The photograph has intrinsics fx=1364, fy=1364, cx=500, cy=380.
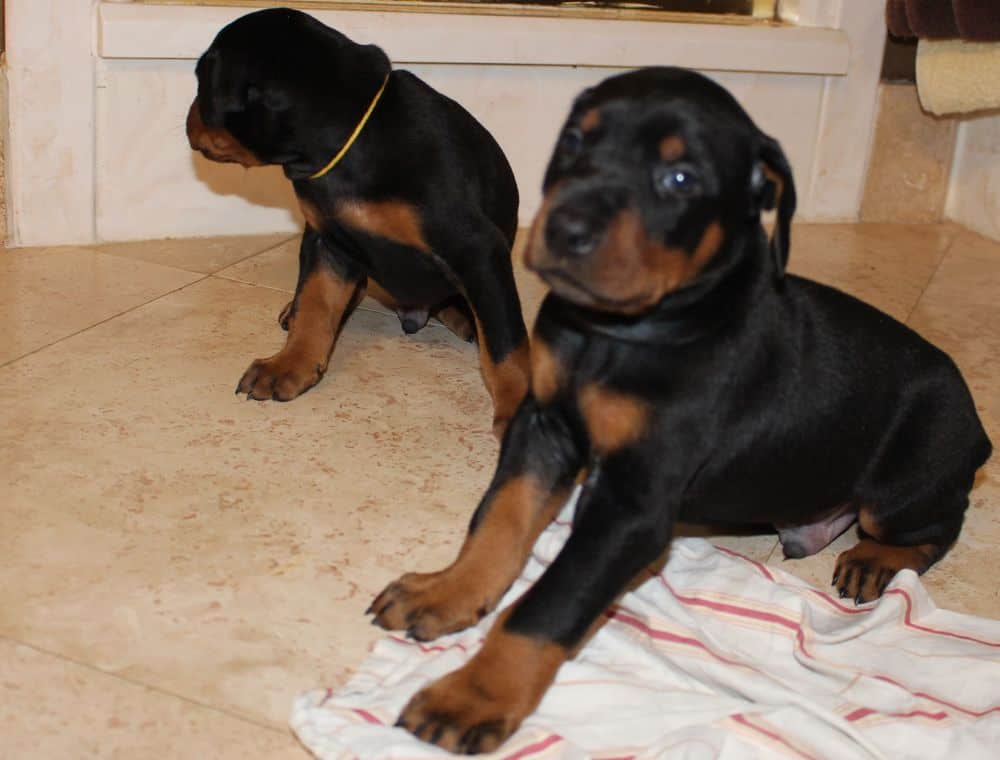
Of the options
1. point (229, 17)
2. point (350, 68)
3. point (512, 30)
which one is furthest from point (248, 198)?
point (350, 68)

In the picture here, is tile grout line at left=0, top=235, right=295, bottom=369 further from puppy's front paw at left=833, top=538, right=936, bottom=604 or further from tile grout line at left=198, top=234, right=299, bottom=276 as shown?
puppy's front paw at left=833, top=538, right=936, bottom=604

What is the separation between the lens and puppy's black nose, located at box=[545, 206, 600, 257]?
2.29 meters

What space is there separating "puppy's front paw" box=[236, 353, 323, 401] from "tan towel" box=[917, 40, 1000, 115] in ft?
9.56

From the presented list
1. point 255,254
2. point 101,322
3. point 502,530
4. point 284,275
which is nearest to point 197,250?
point 255,254

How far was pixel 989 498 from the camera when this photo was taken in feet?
11.9

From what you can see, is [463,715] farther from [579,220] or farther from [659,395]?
[579,220]

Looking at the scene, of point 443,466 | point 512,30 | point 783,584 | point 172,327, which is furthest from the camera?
point 512,30

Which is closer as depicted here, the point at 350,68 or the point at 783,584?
the point at 783,584

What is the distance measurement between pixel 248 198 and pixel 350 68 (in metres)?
1.53

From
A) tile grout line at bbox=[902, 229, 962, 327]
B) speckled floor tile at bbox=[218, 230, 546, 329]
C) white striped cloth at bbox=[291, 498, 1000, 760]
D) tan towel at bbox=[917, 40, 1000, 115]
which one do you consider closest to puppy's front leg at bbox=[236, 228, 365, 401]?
speckled floor tile at bbox=[218, 230, 546, 329]

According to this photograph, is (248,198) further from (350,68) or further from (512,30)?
(350,68)

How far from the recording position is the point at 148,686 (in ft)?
8.35

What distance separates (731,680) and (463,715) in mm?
583

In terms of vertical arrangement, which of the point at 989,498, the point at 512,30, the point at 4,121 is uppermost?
the point at 512,30
